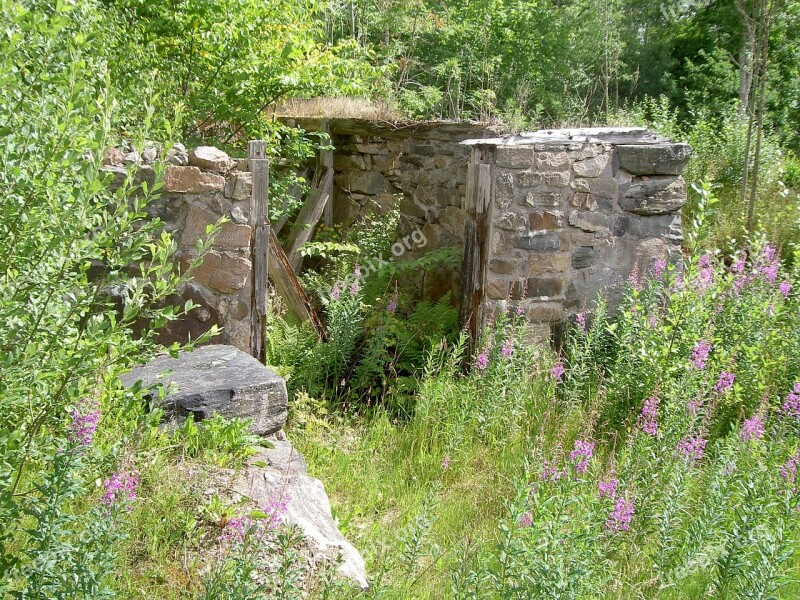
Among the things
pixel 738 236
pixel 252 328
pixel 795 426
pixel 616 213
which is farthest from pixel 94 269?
pixel 738 236

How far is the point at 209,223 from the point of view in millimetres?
4289

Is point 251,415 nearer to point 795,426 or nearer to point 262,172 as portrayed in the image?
point 262,172

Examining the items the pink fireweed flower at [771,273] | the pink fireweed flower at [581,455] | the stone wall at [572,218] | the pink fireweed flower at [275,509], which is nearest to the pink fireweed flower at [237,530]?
the pink fireweed flower at [275,509]

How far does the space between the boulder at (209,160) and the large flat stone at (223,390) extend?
46.1 inches

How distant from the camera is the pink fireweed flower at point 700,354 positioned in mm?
4148

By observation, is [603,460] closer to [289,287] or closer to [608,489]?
[608,489]

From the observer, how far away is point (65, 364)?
2287 mm

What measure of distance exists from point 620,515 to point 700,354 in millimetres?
1539

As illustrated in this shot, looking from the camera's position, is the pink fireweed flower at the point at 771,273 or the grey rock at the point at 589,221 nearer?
the pink fireweed flower at the point at 771,273

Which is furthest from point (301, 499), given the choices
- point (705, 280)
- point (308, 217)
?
point (308, 217)

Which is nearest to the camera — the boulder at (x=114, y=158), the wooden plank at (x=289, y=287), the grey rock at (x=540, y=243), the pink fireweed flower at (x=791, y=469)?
the pink fireweed flower at (x=791, y=469)

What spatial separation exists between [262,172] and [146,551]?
248 cm

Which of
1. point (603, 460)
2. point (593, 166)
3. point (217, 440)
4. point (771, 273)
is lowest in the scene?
point (603, 460)

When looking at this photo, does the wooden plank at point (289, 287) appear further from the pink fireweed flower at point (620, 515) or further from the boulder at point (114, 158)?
the pink fireweed flower at point (620, 515)
